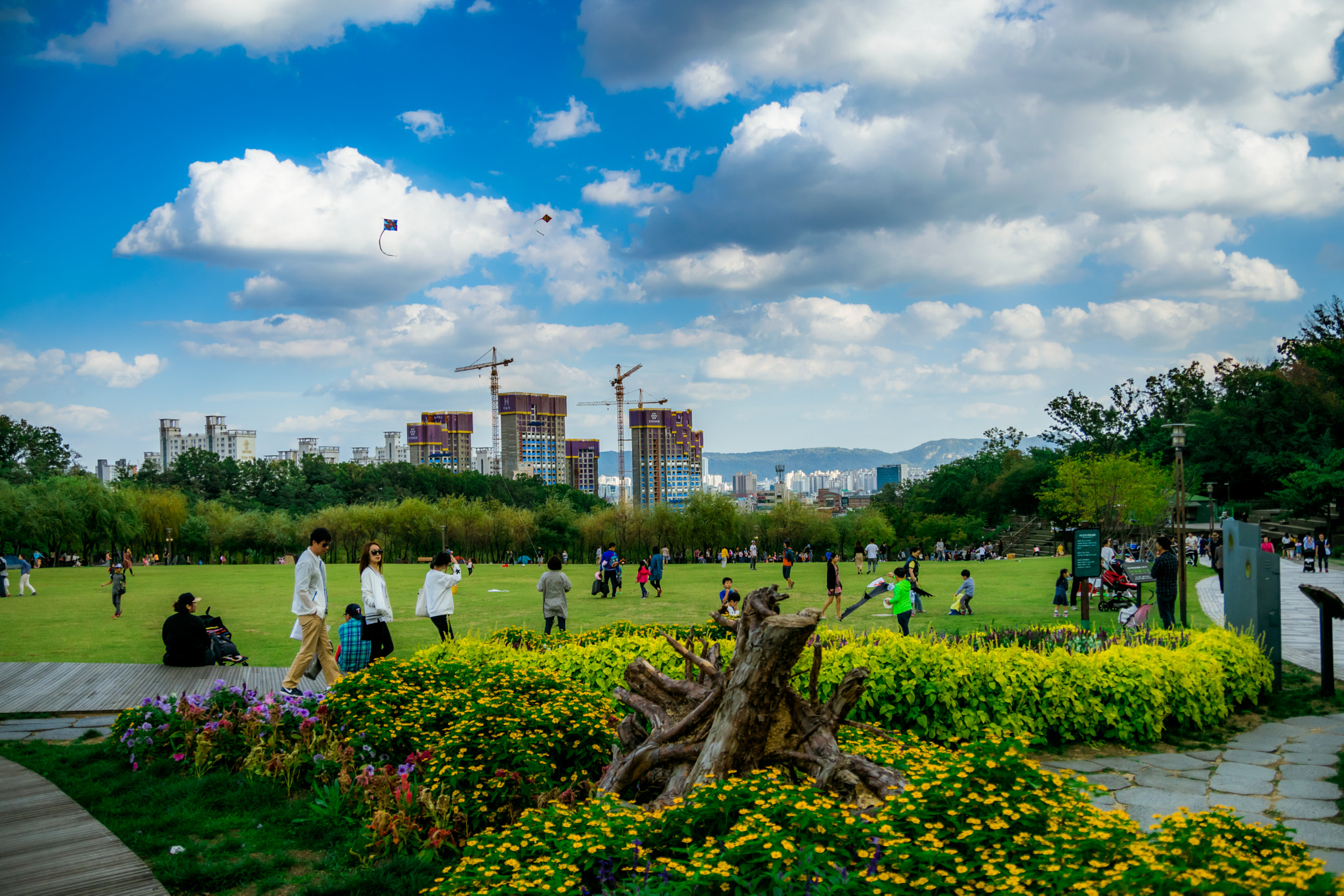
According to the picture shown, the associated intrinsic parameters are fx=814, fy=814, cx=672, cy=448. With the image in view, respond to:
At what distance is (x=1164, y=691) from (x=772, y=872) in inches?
210

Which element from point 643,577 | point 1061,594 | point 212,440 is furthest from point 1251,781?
point 212,440

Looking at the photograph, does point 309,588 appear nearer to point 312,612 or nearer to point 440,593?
point 312,612

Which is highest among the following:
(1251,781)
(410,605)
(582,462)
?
(582,462)

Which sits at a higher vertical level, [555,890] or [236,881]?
[555,890]

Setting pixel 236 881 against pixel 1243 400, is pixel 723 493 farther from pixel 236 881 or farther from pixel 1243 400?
pixel 236 881

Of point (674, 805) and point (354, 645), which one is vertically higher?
point (674, 805)

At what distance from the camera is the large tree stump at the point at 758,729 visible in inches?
159

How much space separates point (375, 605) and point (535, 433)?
14984 cm

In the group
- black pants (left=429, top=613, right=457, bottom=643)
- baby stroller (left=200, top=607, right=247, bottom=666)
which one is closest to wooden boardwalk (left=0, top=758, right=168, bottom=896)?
black pants (left=429, top=613, right=457, bottom=643)

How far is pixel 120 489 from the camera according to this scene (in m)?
45.7

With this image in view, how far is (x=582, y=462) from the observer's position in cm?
16925

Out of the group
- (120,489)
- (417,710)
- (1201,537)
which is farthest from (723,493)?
(417,710)

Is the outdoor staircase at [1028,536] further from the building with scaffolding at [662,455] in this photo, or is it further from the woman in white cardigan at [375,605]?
the building with scaffolding at [662,455]

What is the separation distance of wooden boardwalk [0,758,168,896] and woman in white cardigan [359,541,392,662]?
3.12 meters
